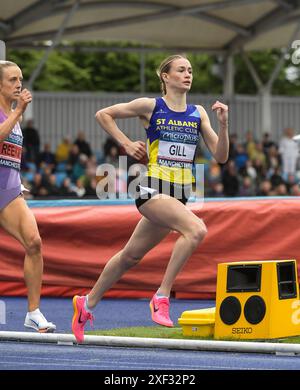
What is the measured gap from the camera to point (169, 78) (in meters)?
8.03

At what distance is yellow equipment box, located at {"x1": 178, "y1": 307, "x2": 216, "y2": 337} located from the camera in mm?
8133

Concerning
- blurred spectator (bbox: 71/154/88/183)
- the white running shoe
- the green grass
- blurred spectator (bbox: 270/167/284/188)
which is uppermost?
blurred spectator (bbox: 71/154/88/183)

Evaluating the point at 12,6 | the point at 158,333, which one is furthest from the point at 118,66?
the point at 158,333

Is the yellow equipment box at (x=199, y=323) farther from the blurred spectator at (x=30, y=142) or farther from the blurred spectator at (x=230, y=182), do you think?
the blurred spectator at (x=30, y=142)

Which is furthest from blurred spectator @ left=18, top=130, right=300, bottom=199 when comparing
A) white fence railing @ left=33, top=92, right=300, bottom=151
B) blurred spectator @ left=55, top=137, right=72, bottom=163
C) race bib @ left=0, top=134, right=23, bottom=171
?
race bib @ left=0, top=134, right=23, bottom=171

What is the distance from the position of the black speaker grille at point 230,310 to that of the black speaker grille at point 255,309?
67mm

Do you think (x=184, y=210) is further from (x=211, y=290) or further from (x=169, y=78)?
(x=211, y=290)

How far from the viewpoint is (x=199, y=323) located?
320 inches

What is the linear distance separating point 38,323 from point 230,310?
1411mm

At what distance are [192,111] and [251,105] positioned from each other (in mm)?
24411

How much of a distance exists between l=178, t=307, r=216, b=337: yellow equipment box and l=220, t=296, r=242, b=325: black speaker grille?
0.19 metres

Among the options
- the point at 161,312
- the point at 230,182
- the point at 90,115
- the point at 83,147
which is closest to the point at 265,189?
the point at 230,182

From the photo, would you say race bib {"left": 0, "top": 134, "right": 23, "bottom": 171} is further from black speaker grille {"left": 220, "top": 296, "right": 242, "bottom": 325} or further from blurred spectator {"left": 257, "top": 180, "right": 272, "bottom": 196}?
blurred spectator {"left": 257, "top": 180, "right": 272, "bottom": 196}

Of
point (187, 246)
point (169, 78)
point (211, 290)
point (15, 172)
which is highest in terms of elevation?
point (169, 78)
